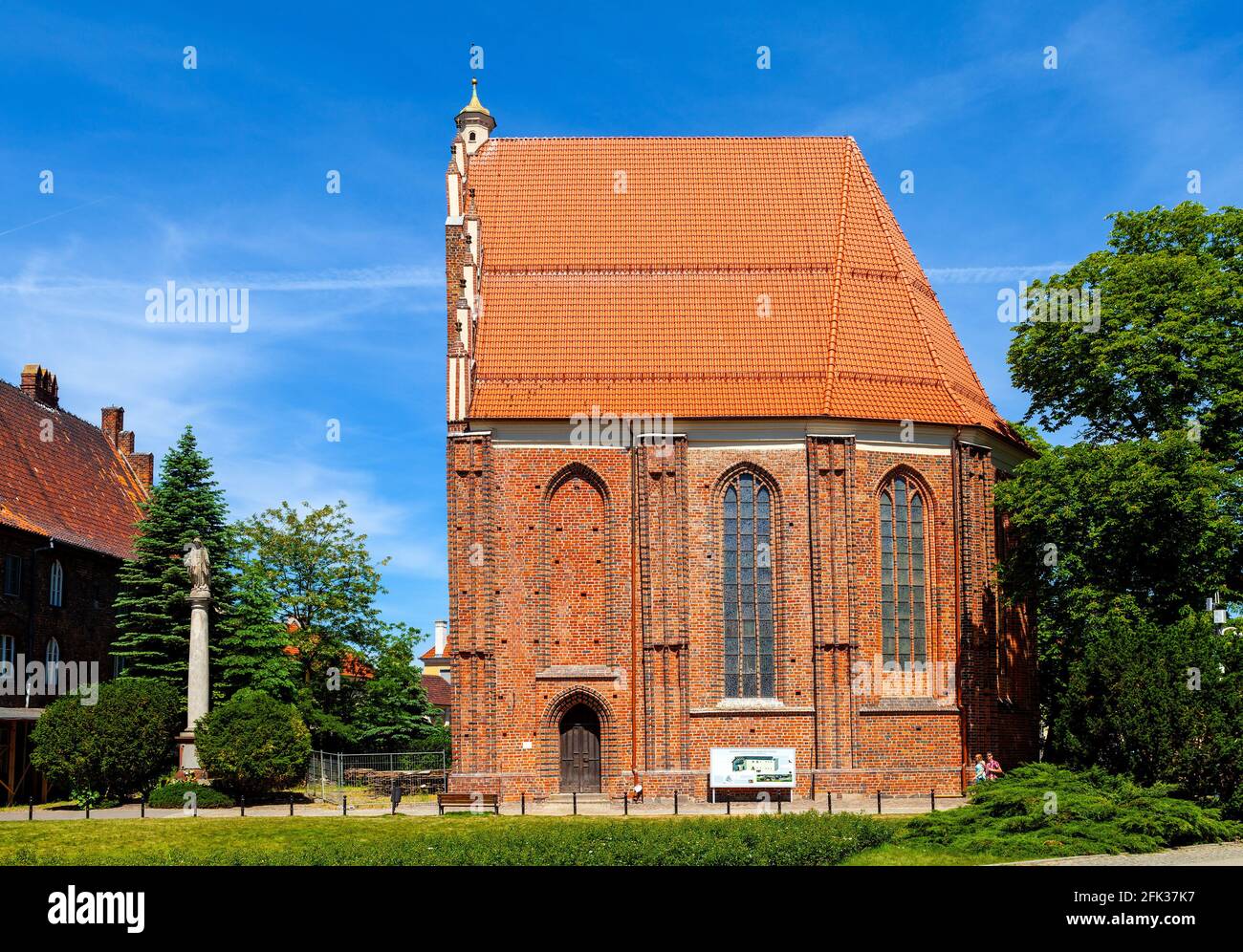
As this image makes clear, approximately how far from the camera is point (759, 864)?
17422mm

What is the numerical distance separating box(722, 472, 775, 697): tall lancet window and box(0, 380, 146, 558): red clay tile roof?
68.1 feet

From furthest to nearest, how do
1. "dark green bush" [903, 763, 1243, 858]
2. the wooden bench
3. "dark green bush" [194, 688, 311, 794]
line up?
"dark green bush" [194, 688, 311, 794], the wooden bench, "dark green bush" [903, 763, 1243, 858]

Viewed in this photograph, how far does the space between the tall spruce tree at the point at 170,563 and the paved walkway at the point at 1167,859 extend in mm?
28448

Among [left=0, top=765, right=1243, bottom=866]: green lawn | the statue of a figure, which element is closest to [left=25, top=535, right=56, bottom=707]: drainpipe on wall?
the statue of a figure

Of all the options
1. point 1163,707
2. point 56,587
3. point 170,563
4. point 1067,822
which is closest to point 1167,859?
point 1067,822

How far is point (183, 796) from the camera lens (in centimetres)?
3111

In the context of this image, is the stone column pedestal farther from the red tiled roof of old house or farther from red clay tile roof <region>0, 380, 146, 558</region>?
the red tiled roof of old house

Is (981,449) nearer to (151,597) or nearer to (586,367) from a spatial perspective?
(586,367)

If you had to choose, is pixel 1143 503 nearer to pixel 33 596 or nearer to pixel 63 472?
pixel 33 596

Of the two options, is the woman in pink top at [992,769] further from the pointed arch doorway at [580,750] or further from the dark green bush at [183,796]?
the dark green bush at [183,796]

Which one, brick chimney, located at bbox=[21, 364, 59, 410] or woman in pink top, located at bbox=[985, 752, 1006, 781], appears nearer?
woman in pink top, located at bbox=[985, 752, 1006, 781]

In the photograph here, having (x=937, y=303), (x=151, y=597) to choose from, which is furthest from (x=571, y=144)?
(x=151, y=597)

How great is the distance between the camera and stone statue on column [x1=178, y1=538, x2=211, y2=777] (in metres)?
33.4

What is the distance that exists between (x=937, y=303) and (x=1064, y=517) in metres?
11.6
